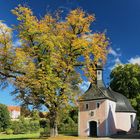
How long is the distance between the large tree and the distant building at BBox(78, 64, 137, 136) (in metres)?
10.7

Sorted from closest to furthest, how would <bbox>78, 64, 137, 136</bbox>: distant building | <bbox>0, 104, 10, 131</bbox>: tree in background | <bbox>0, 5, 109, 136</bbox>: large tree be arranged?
<bbox>0, 5, 109, 136</bbox>: large tree
<bbox>78, 64, 137, 136</bbox>: distant building
<bbox>0, 104, 10, 131</bbox>: tree in background

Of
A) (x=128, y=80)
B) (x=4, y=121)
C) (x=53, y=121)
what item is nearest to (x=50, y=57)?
(x=53, y=121)

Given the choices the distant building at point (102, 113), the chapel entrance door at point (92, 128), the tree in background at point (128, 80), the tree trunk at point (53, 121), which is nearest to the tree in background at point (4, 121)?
the tree in background at point (128, 80)

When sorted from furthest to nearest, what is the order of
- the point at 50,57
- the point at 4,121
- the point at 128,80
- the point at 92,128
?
the point at 4,121
the point at 128,80
the point at 92,128
the point at 50,57

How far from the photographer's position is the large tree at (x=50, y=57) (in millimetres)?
31172

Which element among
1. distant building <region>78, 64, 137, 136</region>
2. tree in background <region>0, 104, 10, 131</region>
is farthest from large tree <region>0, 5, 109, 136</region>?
tree in background <region>0, 104, 10, 131</region>

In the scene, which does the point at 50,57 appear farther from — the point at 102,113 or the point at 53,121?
the point at 102,113

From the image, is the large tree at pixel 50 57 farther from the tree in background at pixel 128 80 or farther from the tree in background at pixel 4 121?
the tree in background at pixel 4 121

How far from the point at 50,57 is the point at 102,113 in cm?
1737

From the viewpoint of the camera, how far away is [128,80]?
56.8 metres

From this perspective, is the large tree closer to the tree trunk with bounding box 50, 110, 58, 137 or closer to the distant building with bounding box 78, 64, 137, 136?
the tree trunk with bounding box 50, 110, 58, 137

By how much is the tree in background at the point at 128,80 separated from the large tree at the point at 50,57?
77.5 feet

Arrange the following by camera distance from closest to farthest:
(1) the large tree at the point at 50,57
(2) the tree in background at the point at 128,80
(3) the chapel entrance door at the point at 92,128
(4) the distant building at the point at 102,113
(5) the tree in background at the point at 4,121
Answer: (1) the large tree at the point at 50,57
(4) the distant building at the point at 102,113
(3) the chapel entrance door at the point at 92,128
(2) the tree in background at the point at 128,80
(5) the tree in background at the point at 4,121

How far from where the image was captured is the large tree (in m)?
31.2
